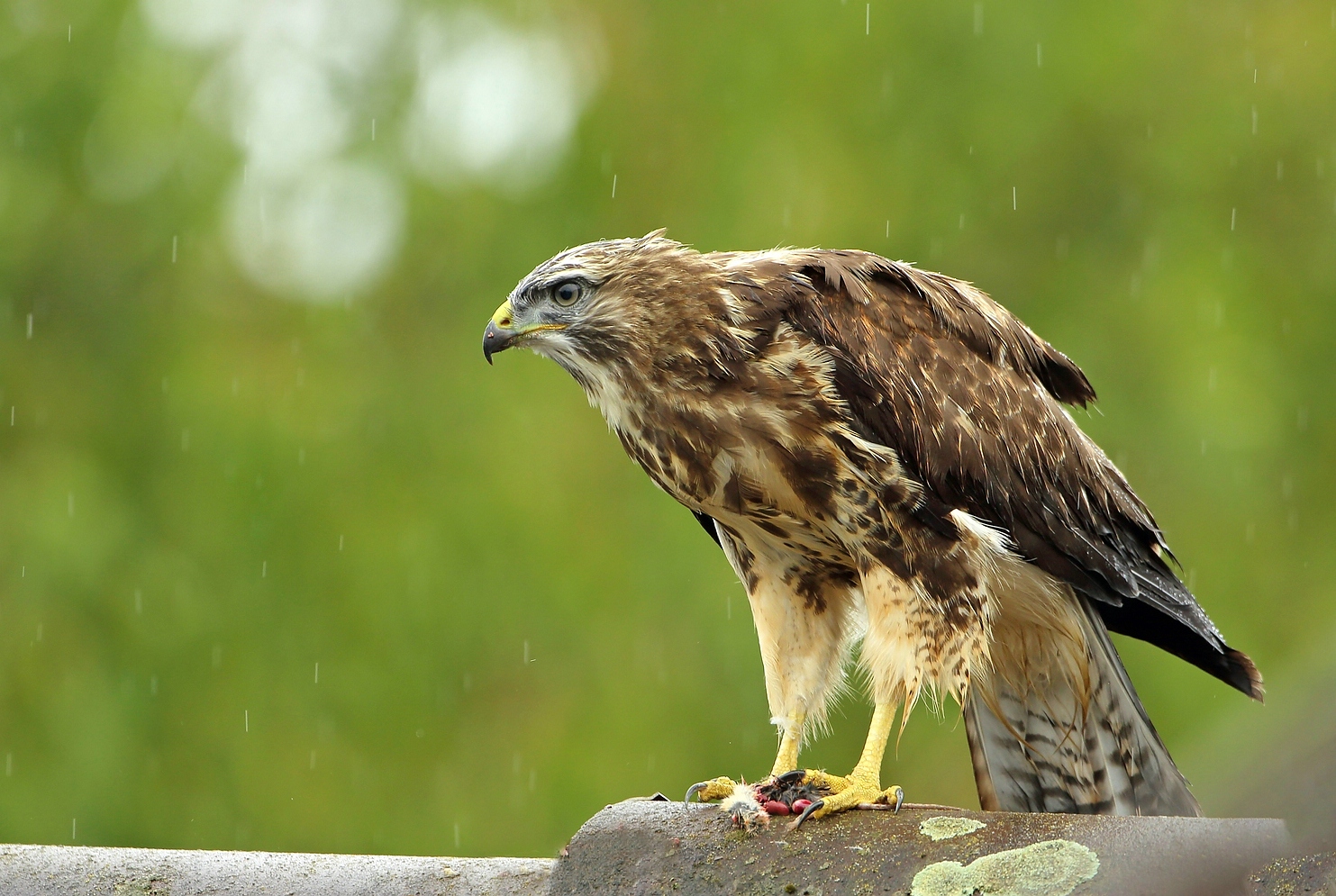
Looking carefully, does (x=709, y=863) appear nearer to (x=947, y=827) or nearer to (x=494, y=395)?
(x=947, y=827)

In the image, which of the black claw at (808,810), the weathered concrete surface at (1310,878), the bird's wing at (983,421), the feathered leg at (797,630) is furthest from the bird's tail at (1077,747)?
the weathered concrete surface at (1310,878)

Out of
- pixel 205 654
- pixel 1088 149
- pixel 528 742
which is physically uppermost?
pixel 1088 149

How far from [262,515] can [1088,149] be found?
5.92m

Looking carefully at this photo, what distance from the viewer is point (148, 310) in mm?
A: 9781

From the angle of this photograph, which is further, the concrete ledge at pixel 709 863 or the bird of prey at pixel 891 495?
the bird of prey at pixel 891 495

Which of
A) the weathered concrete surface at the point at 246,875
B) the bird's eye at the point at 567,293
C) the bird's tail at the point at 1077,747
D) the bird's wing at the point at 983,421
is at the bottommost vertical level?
the bird's tail at the point at 1077,747

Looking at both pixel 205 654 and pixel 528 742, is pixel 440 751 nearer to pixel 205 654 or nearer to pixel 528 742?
pixel 528 742

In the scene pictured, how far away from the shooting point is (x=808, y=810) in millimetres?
3094

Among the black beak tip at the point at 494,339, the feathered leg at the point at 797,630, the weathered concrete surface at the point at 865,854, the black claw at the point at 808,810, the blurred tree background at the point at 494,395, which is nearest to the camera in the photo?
the weathered concrete surface at the point at 865,854

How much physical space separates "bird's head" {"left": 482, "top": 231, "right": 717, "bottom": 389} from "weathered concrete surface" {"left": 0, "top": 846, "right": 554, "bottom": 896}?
A: 147 centimetres

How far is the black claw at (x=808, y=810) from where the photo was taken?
2.96 m

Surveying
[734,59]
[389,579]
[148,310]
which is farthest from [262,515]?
[734,59]

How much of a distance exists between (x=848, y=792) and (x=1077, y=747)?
1.09 m

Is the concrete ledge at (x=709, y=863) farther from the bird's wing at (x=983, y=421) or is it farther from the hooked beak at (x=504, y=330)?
the hooked beak at (x=504, y=330)
